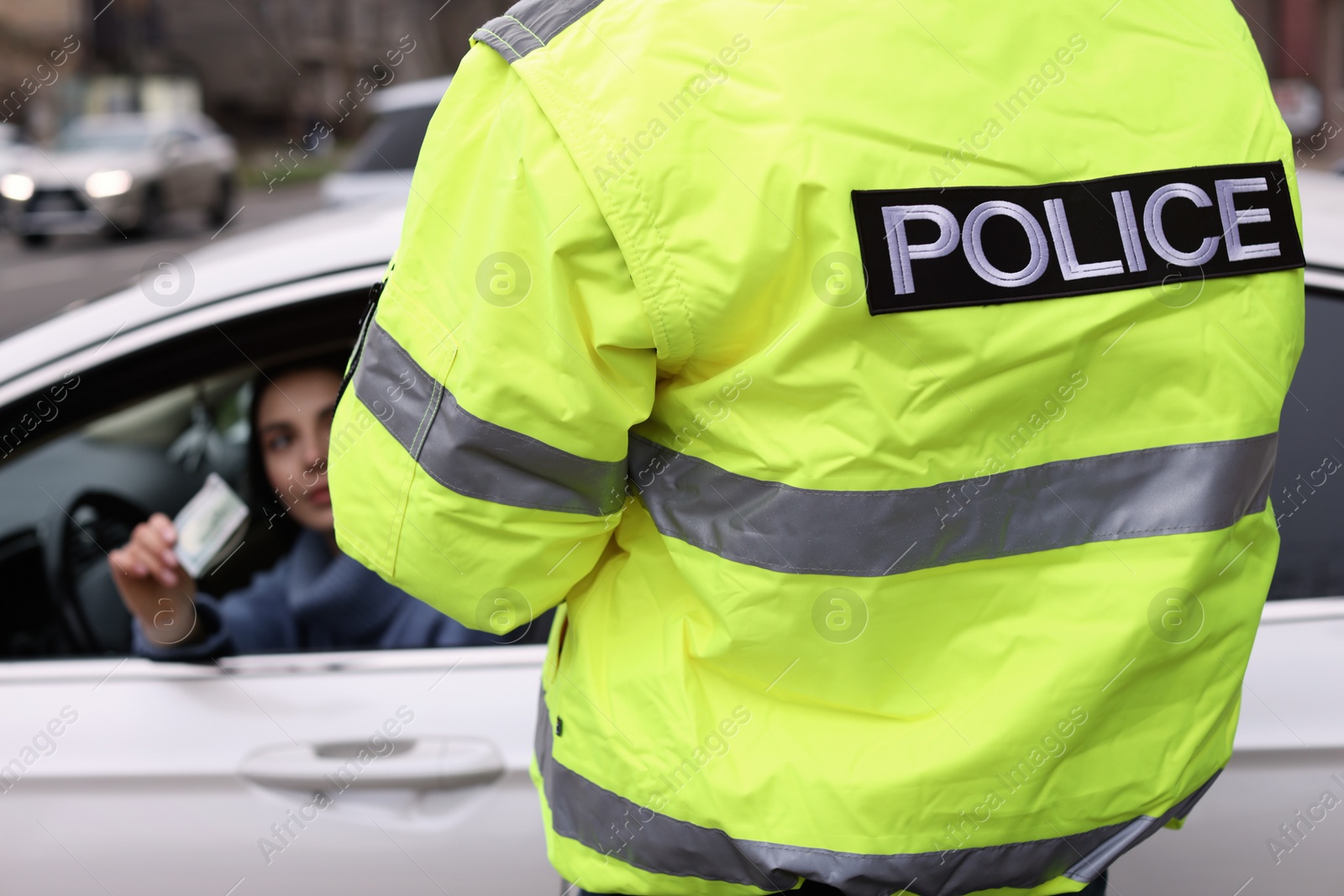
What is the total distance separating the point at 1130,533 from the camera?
982mm

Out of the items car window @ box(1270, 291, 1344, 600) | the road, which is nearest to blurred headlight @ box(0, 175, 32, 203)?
the road

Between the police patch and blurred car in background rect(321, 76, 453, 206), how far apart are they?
6.50 meters

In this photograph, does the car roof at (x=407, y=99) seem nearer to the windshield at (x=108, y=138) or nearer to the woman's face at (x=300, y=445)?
the woman's face at (x=300, y=445)

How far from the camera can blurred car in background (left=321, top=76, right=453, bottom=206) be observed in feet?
23.4

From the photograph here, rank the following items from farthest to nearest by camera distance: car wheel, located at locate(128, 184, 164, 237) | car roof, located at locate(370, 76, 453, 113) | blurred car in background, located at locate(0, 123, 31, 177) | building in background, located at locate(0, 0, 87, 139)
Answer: building in background, located at locate(0, 0, 87, 139)
blurred car in background, located at locate(0, 123, 31, 177)
car wheel, located at locate(128, 184, 164, 237)
car roof, located at locate(370, 76, 453, 113)

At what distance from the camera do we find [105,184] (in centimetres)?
1377

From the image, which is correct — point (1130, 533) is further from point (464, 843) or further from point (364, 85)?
point (364, 85)

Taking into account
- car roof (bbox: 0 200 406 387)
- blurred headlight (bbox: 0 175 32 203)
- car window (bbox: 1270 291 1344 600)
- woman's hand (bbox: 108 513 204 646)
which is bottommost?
blurred headlight (bbox: 0 175 32 203)

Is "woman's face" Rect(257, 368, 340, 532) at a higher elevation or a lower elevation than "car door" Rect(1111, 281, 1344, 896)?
higher

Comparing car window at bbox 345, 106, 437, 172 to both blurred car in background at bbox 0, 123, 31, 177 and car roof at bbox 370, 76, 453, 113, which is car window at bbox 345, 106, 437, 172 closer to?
→ car roof at bbox 370, 76, 453, 113

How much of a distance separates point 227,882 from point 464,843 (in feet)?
1.08

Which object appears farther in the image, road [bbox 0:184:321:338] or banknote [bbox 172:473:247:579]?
road [bbox 0:184:321:338]

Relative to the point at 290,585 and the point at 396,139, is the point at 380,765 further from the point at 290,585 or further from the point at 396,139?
the point at 396,139

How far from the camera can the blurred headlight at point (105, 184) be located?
45.1 ft
